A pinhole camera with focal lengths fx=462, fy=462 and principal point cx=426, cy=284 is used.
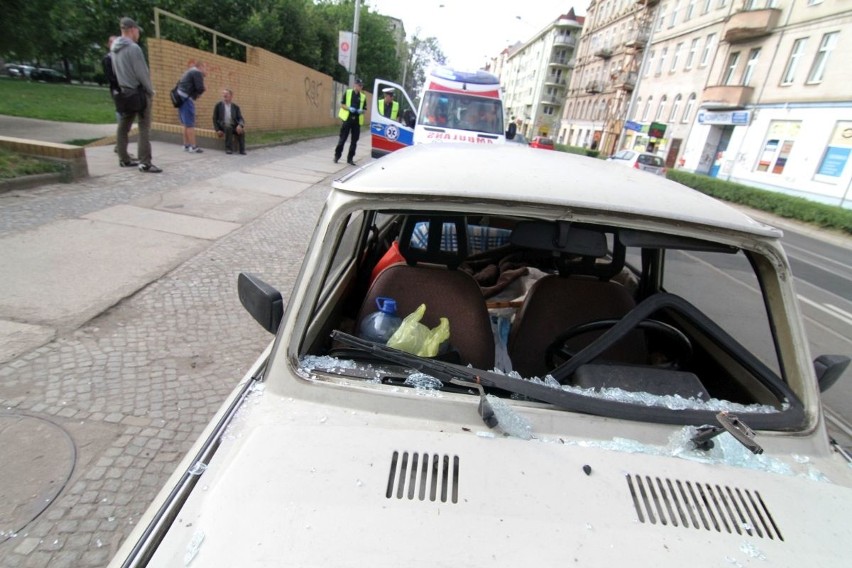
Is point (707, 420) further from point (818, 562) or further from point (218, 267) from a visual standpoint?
point (218, 267)

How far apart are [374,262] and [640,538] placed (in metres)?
2.42

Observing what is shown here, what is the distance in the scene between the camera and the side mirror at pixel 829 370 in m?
1.62

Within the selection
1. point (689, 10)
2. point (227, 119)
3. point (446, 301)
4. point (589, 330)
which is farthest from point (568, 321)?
point (689, 10)

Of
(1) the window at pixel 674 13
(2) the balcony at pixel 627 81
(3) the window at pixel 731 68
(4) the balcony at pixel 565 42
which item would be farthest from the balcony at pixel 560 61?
(3) the window at pixel 731 68

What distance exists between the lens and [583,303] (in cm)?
Result: 217

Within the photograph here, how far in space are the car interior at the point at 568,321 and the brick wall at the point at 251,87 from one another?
1202cm

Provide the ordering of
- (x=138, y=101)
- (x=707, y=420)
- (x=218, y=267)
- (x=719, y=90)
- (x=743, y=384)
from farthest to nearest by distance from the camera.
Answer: (x=719, y=90) < (x=138, y=101) < (x=218, y=267) < (x=743, y=384) < (x=707, y=420)

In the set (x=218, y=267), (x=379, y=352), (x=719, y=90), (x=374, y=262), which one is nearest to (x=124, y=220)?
(x=218, y=267)

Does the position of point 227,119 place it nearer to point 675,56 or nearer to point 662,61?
point 675,56

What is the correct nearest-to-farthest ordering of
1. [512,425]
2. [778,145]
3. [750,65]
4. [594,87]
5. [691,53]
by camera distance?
[512,425] < [778,145] < [750,65] < [691,53] < [594,87]

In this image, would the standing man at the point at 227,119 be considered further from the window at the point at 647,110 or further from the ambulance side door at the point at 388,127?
the window at the point at 647,110

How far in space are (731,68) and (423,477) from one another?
37385mm

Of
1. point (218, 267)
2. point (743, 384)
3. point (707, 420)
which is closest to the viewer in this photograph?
point (707, 420)

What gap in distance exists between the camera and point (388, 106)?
43.8 ft
